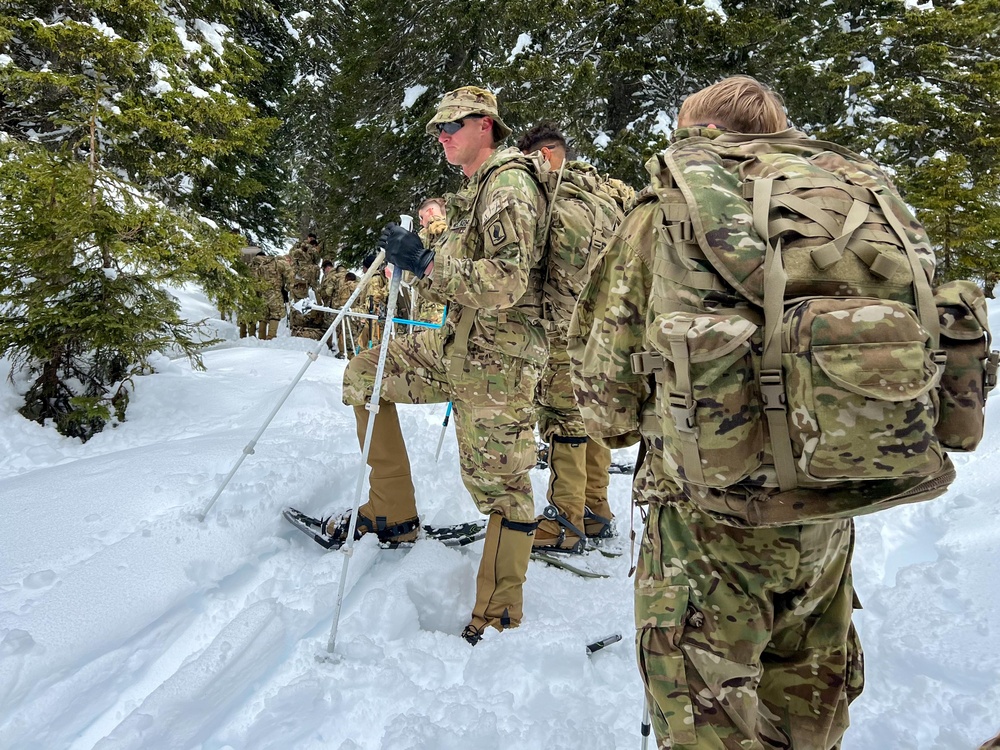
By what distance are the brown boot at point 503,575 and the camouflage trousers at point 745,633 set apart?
155 cm

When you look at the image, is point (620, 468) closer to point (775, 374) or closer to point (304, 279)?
point (775, 374)

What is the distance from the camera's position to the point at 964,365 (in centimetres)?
136

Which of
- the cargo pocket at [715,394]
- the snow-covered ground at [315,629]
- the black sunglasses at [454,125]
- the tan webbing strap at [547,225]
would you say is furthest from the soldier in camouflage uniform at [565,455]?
the cargo pocket at [715,394]

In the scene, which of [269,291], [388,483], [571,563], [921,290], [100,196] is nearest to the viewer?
[921,290]

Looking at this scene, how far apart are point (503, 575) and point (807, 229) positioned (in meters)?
2.42

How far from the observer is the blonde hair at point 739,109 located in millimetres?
1785

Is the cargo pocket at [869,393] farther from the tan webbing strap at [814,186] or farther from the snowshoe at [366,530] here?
the snowshoe at [366,530]

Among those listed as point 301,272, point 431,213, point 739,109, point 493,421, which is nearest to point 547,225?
point 493,421

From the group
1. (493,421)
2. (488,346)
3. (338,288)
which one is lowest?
(493,421)

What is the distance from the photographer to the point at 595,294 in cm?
189

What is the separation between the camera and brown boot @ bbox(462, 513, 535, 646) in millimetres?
3230

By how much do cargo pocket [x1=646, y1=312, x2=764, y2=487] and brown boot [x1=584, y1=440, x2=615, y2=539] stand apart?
3254mm

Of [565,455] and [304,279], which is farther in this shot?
[304,279]

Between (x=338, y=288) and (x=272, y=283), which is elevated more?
(x=272, y=283)
